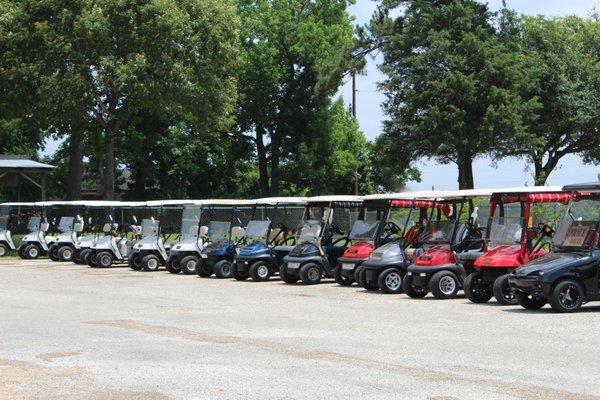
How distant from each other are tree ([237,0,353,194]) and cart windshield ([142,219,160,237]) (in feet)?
80.7

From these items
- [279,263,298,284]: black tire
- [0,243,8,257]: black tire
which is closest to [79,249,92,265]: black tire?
[0,243,8,257]: black tire

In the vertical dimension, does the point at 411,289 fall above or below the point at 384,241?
below

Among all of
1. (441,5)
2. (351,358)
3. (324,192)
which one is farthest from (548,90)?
(351,358)

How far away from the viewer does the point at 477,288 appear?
17.1 meters

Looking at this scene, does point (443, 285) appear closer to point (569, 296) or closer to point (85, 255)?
point (569, 296)

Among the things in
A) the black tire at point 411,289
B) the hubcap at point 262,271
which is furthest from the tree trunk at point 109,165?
the black tire at point 411,289

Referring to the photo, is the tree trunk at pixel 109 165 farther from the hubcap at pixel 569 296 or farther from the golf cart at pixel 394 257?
the hubcap at pixel 569 296

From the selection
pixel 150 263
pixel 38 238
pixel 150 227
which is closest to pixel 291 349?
pixel 150 263

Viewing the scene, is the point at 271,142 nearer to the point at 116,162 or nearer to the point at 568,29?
the point at 116,162

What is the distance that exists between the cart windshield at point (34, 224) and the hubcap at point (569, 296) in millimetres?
23862

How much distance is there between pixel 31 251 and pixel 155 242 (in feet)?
26.4

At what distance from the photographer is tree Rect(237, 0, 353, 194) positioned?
53594mm

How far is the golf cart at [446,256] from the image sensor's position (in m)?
18.0

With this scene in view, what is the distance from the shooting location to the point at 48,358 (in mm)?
10602
